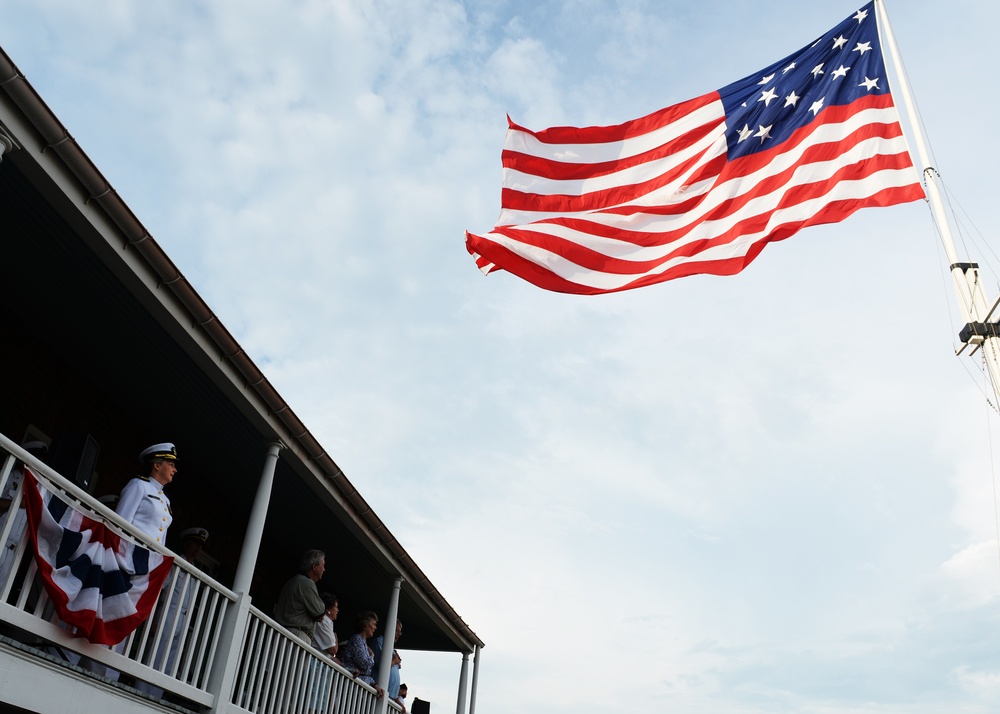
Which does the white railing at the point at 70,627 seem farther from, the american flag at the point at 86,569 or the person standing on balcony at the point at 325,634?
the person standing on balcony at the point at 325,634

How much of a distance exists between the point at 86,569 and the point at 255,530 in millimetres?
2539

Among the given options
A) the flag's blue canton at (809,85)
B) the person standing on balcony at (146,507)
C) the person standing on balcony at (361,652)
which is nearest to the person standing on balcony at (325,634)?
the person standing on balcony at (361,652)

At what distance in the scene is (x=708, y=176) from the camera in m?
8.52

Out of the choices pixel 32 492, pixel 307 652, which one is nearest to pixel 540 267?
pixel 307 652

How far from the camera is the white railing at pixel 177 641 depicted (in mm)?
4742

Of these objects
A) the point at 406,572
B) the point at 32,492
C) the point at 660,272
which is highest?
the point at 660,272

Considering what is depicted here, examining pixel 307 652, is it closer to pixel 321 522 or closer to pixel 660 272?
pixel 321 522

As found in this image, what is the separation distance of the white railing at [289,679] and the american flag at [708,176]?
3.92 metres

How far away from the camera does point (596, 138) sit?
8992 mm

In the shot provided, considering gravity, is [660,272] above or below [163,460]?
above

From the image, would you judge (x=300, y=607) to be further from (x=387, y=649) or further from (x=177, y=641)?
(x=387, y=649)

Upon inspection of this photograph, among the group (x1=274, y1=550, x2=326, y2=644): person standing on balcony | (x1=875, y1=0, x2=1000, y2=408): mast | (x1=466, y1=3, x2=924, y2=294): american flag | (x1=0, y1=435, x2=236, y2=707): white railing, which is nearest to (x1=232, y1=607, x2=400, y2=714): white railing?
(x1=274, y1=550, x2=326, y2=644): person standing on balcony

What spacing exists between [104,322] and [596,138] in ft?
16.6

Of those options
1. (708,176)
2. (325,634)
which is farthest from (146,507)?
(708,176)
